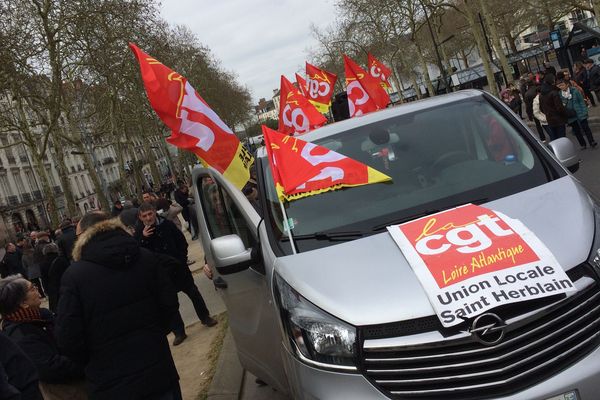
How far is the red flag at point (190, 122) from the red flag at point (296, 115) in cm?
505

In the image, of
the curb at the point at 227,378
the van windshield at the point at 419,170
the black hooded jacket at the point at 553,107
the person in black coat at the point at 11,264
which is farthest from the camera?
the person in black coat at the point at 11,264

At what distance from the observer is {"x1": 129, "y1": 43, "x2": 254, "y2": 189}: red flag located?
185 inches

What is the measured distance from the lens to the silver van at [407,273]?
8.07 ft

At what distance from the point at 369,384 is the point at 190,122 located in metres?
2.90

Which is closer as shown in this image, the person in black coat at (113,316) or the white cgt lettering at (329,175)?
the person in black coat at (113,316)

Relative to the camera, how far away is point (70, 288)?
10.8ft

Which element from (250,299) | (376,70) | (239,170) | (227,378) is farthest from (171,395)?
(376,70)

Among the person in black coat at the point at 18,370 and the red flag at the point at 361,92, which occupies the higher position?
the red flag at the point at 361,92

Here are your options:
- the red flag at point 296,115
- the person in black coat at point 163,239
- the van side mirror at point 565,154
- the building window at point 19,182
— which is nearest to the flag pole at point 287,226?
the van side mirror at point 565,154

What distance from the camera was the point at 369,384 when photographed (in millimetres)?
2561

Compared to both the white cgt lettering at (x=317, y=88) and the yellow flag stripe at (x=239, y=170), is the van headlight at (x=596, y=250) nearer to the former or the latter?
the yellow flag stripe at (x=239, y=170)

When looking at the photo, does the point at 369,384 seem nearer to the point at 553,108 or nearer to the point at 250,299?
the point at 250,299

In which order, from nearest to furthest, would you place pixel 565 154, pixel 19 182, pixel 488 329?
pixel 488 329 < pixel 565 154 < pixel 19 182

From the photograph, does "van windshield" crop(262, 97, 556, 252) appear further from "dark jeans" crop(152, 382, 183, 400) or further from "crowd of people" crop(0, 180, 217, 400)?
"dark jeans" crop(152, 382, 183, 400)
